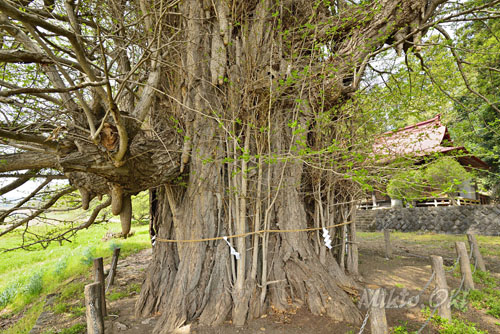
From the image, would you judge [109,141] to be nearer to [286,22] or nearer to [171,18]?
[171,18]

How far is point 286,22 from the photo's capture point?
4.43 meters

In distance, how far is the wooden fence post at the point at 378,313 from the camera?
75.9 inches

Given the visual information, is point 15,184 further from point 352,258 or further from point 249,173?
point 352,258

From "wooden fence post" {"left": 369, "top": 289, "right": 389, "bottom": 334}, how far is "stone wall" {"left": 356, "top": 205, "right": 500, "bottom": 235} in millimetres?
10466

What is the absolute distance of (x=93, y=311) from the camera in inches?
86.0

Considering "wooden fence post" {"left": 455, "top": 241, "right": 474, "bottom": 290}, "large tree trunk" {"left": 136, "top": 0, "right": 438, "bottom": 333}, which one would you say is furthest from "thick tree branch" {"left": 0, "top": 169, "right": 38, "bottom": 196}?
"wooden fence post" {"left": 455, "top": 241, "right": 474, "bottom": 290}

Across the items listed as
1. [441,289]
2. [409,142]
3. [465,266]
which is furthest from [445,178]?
[441,289]

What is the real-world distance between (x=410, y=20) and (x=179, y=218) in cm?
484

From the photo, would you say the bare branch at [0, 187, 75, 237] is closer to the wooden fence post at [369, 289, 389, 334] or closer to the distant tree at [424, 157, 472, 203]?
the wooden fence post at [369, 289, 389, 334]

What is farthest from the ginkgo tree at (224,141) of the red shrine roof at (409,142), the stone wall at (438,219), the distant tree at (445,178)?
the stone wall at (438,219)

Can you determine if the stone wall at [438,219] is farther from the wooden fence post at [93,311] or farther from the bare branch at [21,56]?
the bare branch at [21,56]

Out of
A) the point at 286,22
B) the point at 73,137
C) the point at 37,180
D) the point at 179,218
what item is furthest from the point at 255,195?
the point at 37,180

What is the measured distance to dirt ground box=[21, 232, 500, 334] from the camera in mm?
2924

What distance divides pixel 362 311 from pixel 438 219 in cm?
991
